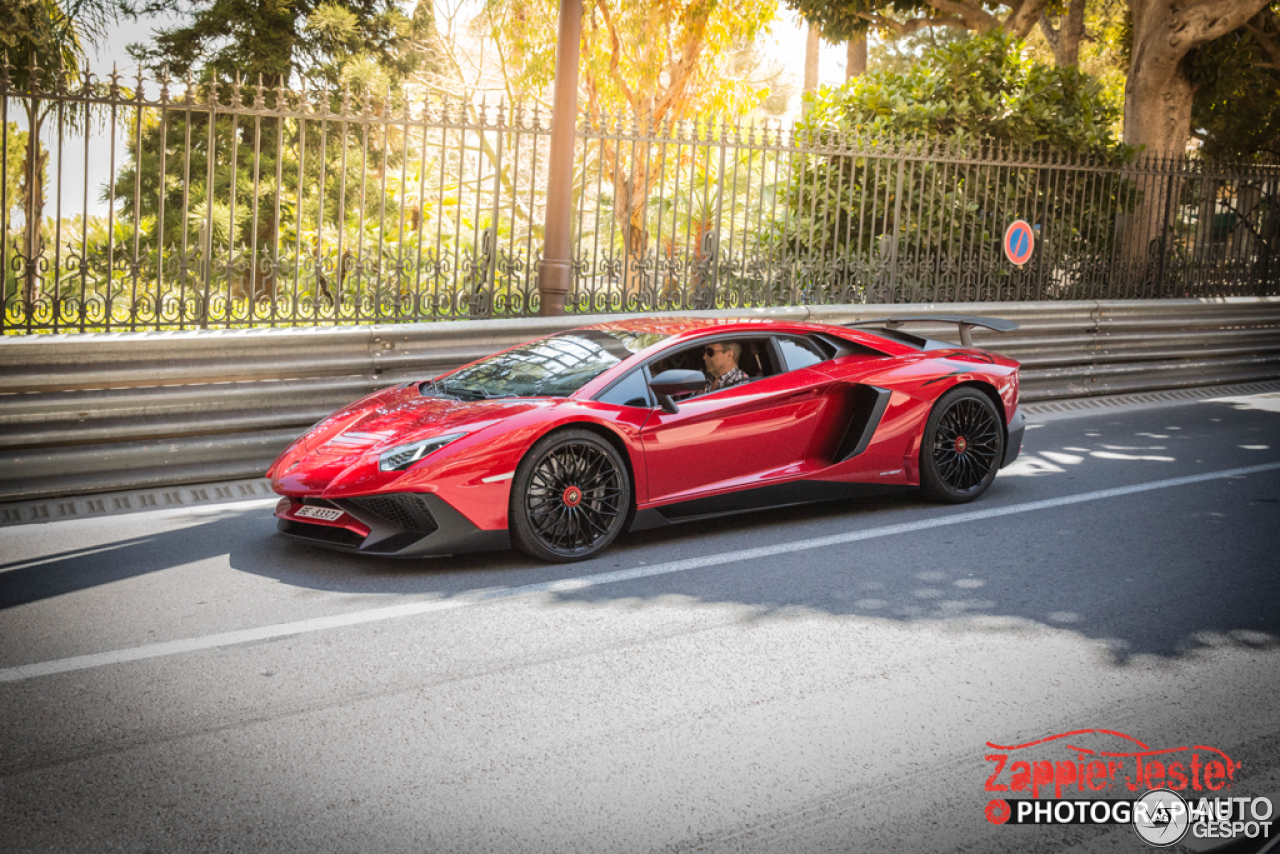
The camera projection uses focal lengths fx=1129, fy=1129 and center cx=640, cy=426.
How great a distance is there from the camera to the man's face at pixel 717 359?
6465mm

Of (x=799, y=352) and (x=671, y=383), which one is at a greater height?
(x=799, y=352)

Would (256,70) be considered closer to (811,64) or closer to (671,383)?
(671,383)

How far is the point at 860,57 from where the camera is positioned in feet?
75.2

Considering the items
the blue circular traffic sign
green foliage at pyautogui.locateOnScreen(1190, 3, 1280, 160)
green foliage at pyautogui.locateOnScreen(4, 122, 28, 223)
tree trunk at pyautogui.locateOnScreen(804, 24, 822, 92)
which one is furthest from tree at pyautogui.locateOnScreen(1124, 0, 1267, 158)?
tree trunk at pyautogui.locateOnScreen(804, 24, 822, 92)

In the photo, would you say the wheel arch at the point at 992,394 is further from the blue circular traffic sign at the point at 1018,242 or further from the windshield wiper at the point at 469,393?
the blue circular traffic sign at the point at 1018,242

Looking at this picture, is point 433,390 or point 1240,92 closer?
Result: point 433,390

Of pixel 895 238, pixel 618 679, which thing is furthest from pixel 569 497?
pixel 895 238

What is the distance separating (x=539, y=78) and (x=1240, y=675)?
1576cm

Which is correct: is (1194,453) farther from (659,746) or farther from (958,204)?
(659,746)

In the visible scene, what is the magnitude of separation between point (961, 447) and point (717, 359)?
72.7 inches

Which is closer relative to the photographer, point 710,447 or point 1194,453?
point 710,447

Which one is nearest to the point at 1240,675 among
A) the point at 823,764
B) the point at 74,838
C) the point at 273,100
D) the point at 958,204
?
the point at 823,764

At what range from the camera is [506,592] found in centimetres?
528

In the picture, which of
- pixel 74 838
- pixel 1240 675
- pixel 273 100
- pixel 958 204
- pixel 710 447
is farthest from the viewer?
pixel 273 100
